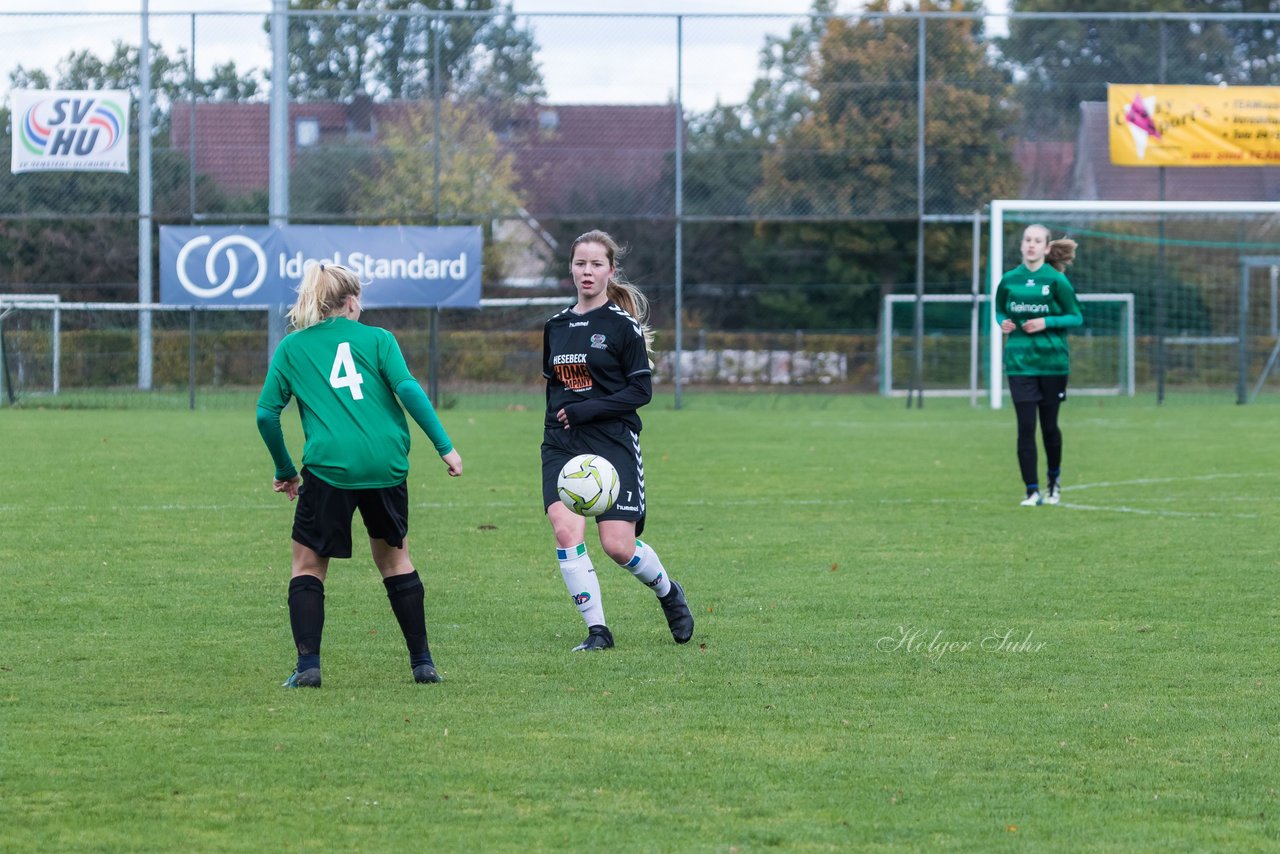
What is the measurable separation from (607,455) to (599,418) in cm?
15

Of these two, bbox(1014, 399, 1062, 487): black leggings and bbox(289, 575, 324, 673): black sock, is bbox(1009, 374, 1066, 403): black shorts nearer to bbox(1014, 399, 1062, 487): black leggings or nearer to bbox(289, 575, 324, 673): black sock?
bbox(1014, 399, 1062, 487): black leggings

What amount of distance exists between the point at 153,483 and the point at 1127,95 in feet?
58.7

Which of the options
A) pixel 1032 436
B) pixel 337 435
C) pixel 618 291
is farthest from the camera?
pixel 1032 436

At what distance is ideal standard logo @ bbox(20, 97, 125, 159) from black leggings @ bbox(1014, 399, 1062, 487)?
1680cm

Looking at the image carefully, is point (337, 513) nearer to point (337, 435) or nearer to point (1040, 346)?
point (337, 435)

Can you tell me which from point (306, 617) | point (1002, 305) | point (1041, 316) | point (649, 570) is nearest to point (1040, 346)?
point (1041, 316)

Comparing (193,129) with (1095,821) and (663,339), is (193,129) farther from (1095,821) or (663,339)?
(1095,821)

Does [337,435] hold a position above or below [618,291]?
below

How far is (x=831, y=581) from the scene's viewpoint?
26.2 feet

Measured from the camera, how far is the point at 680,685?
5.60 m

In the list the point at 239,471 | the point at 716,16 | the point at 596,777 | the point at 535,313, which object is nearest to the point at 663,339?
the point at 535,313

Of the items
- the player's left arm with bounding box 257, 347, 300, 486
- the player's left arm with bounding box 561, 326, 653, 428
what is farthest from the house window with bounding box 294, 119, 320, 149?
the player's left arm with bounding box 257, 347, 300, 486

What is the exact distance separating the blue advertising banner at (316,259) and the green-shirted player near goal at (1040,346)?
13.4 meters

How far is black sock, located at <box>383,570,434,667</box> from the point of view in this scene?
570 centimetres
